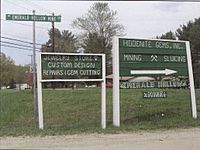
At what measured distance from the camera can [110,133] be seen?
11.6m

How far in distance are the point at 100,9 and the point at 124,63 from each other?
1976 inches

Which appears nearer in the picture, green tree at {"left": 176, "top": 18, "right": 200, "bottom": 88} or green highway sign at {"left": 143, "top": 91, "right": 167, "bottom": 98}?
green highway sign at {"left": 143, "top": 91, "right": 167, "bottom": 98}

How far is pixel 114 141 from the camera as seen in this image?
10.4 meters

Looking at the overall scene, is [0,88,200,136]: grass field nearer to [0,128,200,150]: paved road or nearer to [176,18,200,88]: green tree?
Answer: [0,128,200,150]: paved road

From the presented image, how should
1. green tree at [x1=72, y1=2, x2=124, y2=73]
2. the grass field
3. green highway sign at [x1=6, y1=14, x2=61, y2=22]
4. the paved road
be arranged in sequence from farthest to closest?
green tree at [x1=72, y1=2, x2=124, y2=73]
green highway sign at [x1=6, y1=14, x2=61, y2=22]
the grass field
the paved road

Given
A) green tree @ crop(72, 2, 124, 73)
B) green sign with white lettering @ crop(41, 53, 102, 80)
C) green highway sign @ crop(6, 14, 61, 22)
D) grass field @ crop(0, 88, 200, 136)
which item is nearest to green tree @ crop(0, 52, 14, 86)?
green tree @ crop(72, 2, 124, 73)

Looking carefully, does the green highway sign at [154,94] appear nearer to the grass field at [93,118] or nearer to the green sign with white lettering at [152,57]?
the green sign with white lettering at [152,57]

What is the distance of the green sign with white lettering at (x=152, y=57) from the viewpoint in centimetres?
1348

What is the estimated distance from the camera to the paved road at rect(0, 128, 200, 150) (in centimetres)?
960

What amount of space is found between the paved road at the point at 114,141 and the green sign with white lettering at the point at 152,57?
2.66 meters

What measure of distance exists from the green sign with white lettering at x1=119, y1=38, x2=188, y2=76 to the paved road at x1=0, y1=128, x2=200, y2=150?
2656 mm

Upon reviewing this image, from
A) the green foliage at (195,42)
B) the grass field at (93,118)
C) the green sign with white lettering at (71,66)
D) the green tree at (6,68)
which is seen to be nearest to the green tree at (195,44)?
the green foliage at (195,42)

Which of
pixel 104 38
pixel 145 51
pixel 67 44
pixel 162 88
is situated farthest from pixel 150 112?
pixel 67 44

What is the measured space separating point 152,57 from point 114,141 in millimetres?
4461
